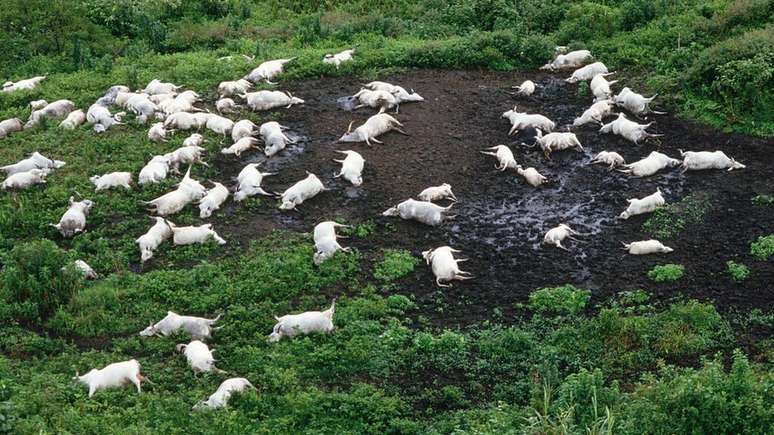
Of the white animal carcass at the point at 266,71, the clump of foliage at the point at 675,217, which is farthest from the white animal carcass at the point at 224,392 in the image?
the white animal carcass at the point at 266,71

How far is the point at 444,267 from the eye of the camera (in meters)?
11.9

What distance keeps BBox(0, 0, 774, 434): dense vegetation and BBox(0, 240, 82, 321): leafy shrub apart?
1.0 inches

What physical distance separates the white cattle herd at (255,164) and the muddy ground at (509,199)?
0.19 m

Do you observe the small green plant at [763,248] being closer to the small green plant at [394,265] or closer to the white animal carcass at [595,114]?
the small green plant at [394,265]

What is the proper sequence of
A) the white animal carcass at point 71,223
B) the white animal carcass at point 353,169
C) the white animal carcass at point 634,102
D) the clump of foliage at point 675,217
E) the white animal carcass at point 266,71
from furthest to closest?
1. the white animal carcass at point 266,71
2. the white animal carcass at point 634,102
3. the white animal carcass at point 353,169
4. the white animal carcass at point 71,223
5. the clump of foliage at point 675,217

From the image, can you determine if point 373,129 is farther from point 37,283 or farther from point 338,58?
point 37,283

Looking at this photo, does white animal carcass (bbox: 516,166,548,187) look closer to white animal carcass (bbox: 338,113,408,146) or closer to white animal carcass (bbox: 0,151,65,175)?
white animal carcass (bbox: 338,113,408,146)

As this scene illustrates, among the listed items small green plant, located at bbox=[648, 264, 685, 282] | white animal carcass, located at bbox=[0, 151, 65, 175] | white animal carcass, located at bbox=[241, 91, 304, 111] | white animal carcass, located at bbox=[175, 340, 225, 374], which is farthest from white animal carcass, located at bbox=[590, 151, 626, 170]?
white animal carcass, located at bbox=[0, 151, 65, 175]

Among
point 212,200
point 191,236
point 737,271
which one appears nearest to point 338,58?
point 212,200

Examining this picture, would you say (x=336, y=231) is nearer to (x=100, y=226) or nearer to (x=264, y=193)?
(x=264, y=193)

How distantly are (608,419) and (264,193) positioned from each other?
7.37 m

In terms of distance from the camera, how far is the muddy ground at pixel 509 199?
11.8 meters

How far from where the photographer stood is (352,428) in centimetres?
940

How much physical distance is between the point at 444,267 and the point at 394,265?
699 millimetres
